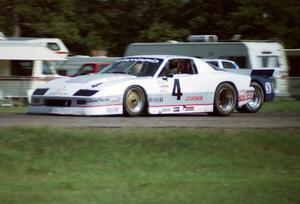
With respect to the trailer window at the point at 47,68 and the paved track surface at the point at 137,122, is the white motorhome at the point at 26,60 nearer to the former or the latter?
the trailer window at the point at 47,68

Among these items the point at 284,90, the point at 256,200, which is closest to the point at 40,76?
the point at 284,90

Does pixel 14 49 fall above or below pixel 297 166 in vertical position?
above

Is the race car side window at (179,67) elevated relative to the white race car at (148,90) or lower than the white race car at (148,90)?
elevated

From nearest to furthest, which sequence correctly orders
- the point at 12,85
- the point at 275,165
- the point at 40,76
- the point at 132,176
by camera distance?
the point at 132,176, the point at 275,165, the point at 12,85, the point at 40,76

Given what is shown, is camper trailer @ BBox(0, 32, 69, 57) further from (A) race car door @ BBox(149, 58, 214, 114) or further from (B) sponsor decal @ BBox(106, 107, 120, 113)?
(B) sponsor decal @ BBox(106, 107, 120, 113)

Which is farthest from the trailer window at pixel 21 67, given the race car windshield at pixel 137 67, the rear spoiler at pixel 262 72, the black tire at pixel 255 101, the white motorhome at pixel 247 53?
the race car windshield at pixel 137 67

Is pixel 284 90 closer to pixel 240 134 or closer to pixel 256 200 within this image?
pixel 240 134

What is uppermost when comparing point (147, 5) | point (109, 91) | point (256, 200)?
point (147, 5)

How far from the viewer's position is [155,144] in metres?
11.9

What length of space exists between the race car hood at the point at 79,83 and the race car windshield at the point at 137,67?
407 mm

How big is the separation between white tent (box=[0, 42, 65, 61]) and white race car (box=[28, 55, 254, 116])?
42.8 feet

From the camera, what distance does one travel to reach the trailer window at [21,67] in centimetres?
3033

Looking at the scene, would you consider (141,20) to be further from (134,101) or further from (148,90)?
(134,101)

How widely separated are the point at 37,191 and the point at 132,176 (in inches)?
61.5
